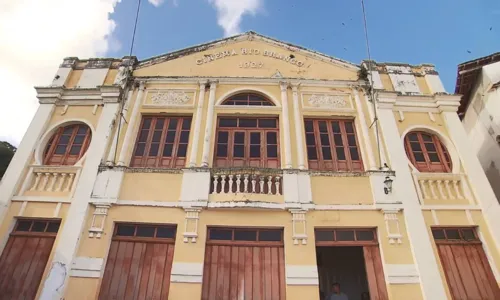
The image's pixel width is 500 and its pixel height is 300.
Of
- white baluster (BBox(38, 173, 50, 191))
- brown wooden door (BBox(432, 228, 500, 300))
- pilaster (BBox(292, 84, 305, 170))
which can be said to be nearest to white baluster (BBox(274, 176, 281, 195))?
pilaster (BBox(292, 84, 305, 170))

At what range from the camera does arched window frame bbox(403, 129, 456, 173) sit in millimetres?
Answer: 8109

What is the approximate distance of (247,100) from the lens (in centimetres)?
917

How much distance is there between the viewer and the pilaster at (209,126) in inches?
309

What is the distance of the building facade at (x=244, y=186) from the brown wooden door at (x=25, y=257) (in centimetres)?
3

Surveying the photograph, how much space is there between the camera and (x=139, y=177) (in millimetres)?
7641

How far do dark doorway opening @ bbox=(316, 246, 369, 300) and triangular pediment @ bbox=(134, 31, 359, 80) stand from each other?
5.00 metres

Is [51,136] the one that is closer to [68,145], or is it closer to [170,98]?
[68,145]

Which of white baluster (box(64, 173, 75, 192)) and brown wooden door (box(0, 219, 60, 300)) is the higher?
white baluster (box(64, 173, 75, 192))

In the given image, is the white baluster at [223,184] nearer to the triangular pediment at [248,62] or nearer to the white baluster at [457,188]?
the triangular pediment at [248,62]

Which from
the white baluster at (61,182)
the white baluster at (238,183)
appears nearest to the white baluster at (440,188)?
the white baluster at (238,183)

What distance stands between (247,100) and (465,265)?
6.34 meters

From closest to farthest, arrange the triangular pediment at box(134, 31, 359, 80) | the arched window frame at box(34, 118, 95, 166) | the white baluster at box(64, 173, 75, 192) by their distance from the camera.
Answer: the white baluster at box(64, 173, 75, 192) → the arched window frame at box(34, 118, 95, 166) → the triangular pediment at box(134, 31, 359, 80)

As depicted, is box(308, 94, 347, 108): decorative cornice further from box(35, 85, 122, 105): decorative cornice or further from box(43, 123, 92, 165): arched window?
box(43, 123, 92, 165): arched window

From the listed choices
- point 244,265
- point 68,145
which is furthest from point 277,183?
point 68,145
